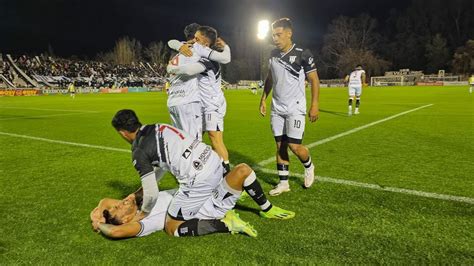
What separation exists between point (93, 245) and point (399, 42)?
98.1 metres

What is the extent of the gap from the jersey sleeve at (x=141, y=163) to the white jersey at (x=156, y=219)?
63 cm

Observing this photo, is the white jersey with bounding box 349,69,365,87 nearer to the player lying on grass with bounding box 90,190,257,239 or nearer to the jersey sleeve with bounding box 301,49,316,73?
the jersey sleeve with bounding box 301,49,316,73

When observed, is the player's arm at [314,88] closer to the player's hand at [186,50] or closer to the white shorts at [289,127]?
the white shorts at [289,127]

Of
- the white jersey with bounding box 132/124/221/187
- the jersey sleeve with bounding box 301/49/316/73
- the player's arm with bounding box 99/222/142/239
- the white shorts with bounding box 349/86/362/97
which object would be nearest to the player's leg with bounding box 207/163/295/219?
the white jersey with bounding box 132/124/221/187

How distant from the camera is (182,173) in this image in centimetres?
356

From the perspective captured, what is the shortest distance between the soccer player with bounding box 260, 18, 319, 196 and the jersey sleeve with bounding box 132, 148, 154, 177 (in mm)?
2213

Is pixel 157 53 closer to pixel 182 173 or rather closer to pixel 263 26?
pixel 263 26

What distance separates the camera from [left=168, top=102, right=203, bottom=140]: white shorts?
16.8 ft

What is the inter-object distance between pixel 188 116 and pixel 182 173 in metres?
1.70

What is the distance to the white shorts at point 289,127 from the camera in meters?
5.08

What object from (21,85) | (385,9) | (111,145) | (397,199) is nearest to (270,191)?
(397,199)

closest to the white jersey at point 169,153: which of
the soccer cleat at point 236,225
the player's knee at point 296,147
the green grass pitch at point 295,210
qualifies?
the soccer cleat at point 236,225

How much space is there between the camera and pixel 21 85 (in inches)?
2594

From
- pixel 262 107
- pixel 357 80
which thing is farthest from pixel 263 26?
pixel 262 107
